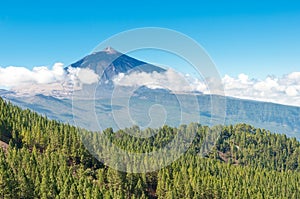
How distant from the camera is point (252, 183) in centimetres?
11081

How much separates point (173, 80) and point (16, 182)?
44.4 metres

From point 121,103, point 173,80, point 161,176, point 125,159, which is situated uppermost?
point 173,80

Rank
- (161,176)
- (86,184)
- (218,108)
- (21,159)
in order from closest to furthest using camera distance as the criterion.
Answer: (218,108), (86,184), (21,159), (161,176)

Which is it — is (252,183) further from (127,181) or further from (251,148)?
(251,148)

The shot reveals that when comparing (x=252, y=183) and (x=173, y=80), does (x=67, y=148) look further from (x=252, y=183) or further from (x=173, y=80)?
(x=173, y=80)

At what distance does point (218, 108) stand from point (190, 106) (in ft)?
14.0

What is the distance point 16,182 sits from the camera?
6381cm

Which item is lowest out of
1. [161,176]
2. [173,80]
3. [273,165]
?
[273,165]

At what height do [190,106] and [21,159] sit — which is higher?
[190,106]

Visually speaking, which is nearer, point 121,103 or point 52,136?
point 121,103

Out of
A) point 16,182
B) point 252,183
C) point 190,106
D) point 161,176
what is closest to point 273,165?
point 252,183

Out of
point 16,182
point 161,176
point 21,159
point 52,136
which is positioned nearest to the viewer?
point 16,182

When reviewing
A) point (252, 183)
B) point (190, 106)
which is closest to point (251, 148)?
point (252, 183)

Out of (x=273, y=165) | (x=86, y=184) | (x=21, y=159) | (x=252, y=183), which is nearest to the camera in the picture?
(x=86, y=184)
